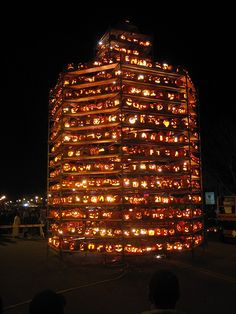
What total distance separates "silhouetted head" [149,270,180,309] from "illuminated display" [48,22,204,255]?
8888 mm

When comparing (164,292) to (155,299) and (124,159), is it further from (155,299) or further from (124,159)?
(124,159)

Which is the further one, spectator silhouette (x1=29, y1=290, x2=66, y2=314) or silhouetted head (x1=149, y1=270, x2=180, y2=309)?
silhouetted head (x1=149, y1=270, x2=180, y2=309)

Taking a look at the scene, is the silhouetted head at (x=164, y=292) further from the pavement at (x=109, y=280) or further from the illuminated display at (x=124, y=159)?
the illuminated display at (x=124, y=159)

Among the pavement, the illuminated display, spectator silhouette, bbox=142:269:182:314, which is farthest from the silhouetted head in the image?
the illuminated display

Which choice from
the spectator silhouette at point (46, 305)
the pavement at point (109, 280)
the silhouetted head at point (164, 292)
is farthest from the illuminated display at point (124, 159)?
the spectator silhouette at point (46, 305)

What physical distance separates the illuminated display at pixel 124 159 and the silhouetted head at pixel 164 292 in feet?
29.2

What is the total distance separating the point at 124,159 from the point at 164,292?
9.82 meters

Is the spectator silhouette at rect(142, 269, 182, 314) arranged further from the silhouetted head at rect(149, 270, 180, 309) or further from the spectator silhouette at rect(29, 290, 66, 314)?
the spectator silhouette at rect(29, 290, 66, 314)

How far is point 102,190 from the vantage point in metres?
13.8

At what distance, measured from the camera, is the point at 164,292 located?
3.70m

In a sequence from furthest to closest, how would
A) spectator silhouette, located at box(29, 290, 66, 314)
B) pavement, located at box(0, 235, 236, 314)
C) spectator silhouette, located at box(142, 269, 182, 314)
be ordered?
pavement, located at box(0, 235, 236, 314) → spectator silhouette, located at box(142, 269, 182, 314) → spectator silhouette, located at box(29, 290, 66, 314)

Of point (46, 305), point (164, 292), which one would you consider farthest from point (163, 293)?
point (46, 305)

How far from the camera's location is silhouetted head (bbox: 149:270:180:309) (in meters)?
3.68

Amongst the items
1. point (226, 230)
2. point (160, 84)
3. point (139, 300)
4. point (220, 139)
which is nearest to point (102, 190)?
point (160, 84)
